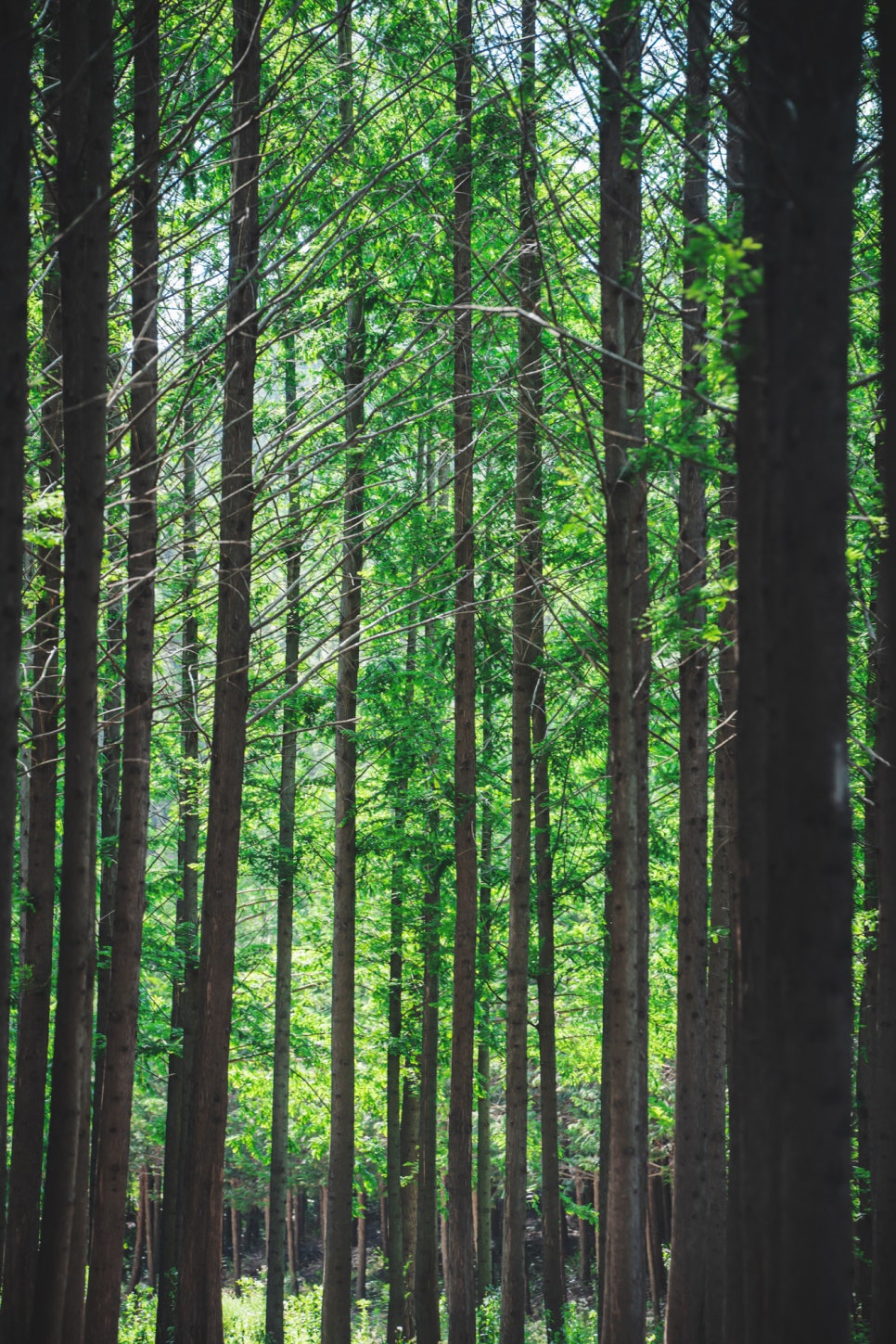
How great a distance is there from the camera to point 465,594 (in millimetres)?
14211

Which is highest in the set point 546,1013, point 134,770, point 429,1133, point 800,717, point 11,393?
point 11,393

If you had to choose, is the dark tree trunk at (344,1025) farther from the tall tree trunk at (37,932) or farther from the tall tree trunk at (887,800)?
the tall tree trunk at (887,800)

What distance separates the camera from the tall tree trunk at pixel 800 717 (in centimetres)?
454

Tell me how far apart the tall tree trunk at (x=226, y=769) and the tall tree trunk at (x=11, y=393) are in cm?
340

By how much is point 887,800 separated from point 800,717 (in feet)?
12.0

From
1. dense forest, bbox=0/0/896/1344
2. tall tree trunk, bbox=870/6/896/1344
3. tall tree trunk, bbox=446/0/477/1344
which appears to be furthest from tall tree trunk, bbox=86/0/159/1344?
tall tree trunk, bbox=870/6/896/1344

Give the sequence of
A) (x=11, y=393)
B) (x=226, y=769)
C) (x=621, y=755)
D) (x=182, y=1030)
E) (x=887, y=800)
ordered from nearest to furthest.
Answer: (x=11, y=393), (x=887, y=800), (x=621, y=755), (x=226, y=769), (x=182, y=1030)

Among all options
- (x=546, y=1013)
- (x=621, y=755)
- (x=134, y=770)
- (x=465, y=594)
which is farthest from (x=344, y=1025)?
(x=621, y=755)

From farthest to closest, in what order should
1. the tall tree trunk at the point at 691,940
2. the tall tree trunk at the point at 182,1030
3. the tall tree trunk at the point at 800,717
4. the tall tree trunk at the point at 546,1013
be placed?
the tall tree trunk at the point at 546,1013 → the tall tree trunk at the point at 182,1030 → the tall tree trunk at the point at 691,940 → the tall tree trunk at the point at 800,717

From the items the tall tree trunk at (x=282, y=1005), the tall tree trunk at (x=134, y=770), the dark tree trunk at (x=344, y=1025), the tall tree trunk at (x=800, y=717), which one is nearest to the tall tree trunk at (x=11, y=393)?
the tall tree trunk at (x=134, y=770)

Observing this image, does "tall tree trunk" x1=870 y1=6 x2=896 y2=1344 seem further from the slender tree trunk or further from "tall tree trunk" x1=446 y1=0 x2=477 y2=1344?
the slender tree trunk

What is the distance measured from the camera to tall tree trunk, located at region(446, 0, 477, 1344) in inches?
522

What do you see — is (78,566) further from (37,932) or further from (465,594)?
(465,594)

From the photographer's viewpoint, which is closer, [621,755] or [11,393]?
[11,393]
